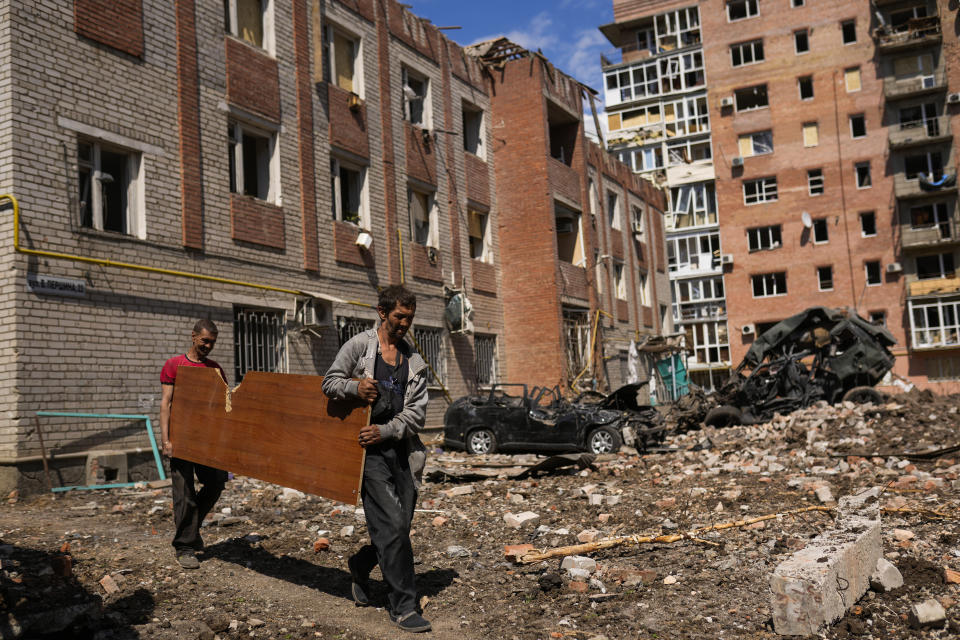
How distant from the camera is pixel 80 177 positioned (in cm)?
1130

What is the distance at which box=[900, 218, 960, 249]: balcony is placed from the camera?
39531mm

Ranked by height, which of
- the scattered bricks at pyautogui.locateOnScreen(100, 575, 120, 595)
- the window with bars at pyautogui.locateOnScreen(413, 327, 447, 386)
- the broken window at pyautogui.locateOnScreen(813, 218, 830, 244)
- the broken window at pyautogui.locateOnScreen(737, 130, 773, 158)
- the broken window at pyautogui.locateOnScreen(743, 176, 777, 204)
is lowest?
the scattered bricks at pyautogui.locateOnScreen(100, 575, 120, 595)

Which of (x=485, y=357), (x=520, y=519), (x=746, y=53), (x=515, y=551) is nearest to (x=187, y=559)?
(x=515, y=551)

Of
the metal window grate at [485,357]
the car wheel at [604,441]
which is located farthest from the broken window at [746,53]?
the car wheel at [604,441]

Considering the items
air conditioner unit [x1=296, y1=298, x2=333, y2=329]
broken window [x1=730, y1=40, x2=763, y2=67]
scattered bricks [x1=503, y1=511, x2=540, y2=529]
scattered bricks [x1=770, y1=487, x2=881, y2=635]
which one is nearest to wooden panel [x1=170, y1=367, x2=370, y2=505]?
scattered bricks [x1=770, y1=487, x2=881, y2=635]

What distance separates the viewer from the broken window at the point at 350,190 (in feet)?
54.9

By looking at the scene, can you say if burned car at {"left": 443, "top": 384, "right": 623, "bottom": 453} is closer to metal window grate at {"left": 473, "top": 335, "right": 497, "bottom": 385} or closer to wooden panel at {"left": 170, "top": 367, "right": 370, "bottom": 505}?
metal window grate at {"left": 473, "top": 335, "right": 497, "bottom": 385}

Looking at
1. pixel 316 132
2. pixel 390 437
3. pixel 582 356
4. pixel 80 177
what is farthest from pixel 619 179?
pixel 390 437

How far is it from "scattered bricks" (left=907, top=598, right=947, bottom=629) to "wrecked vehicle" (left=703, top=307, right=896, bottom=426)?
13.7 metres

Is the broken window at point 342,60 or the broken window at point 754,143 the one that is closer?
the broken window at point 342,60

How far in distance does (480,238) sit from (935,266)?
29626 mm

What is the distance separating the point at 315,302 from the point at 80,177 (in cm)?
489

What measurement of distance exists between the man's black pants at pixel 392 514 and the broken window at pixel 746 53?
4566cm

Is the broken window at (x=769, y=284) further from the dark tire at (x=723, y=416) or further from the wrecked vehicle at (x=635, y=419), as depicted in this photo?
the wrecked vehicle at (x=635, y=419)
